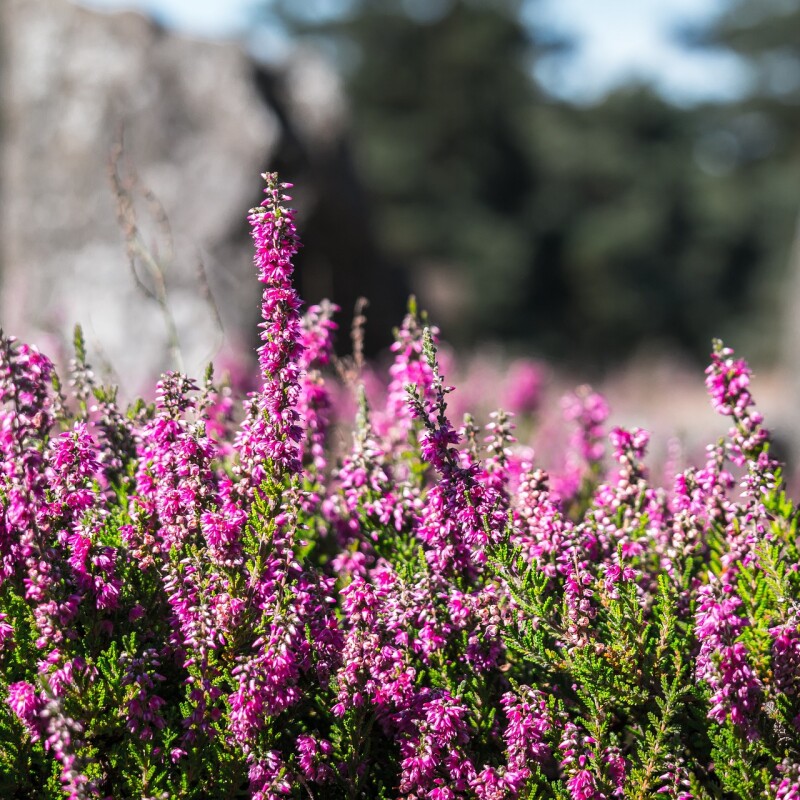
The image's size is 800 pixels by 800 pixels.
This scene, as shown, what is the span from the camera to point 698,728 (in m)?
2.15

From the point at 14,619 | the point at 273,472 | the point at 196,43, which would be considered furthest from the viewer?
the point at 196,43

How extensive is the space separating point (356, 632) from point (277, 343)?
24.3 inches

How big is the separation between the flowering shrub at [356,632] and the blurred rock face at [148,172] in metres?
5.95

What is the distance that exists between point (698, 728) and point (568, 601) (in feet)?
1.28

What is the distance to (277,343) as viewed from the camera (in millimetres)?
2053

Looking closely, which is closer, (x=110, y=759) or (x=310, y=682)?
(x=110, y=759)

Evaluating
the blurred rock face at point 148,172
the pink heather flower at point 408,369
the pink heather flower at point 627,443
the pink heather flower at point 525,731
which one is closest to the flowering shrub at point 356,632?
the pink heather flower at point 525,731

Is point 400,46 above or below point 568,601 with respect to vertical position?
above

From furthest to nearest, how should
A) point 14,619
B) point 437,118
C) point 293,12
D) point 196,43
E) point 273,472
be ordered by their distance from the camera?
point 293,12, point 437,118, point 196,43, point 14,619, point 273,472

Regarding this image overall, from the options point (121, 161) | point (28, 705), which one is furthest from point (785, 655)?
point (121, 161)

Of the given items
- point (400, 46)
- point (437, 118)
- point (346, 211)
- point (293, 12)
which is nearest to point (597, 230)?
point (437, 118)

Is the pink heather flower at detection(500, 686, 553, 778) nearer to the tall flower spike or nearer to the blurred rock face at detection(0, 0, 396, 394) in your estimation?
the tall flower spike

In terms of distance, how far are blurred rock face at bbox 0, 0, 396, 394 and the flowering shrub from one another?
5.95 metres

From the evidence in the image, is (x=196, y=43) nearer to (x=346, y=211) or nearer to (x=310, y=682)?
(x=346, y=211)
